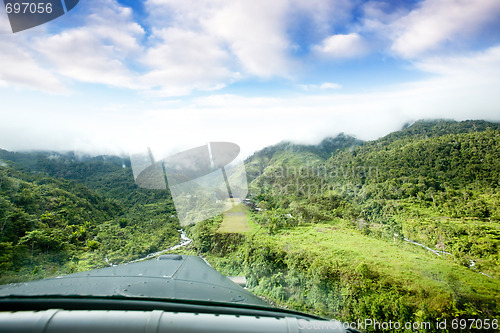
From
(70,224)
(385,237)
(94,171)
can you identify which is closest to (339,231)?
(385,237)

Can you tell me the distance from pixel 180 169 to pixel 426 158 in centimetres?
2286

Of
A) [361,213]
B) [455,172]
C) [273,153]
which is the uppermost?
[273,153]

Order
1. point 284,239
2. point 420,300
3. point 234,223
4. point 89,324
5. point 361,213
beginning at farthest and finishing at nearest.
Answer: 1. point 361,213
2. point 234,223
3. point 284,239
4. point 420,300
5. point 89,324

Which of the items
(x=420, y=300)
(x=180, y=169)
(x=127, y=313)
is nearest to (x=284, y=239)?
(x=420, y=300)

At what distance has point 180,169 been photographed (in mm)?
10117

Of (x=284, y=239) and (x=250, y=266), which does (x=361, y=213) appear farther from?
(x=250, y=266)
